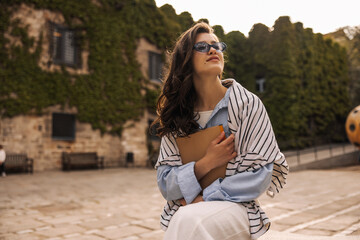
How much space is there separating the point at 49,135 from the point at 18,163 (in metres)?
1.76

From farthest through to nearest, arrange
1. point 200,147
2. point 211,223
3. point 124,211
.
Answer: point 124,211 < point 200,147 < point 211,223

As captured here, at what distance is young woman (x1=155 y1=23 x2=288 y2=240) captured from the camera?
1594 millimetres

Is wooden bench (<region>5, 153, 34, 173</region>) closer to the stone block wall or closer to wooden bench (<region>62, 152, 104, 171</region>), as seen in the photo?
the stone block wall

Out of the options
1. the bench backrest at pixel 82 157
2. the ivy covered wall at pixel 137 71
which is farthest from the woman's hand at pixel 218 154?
the bench backrest at pixel 82 157

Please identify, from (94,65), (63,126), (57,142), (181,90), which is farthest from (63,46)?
(181,90)

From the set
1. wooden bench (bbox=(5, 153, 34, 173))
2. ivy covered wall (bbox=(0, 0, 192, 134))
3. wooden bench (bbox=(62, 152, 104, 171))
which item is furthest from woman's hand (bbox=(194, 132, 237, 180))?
wooden bench (bbox=(62, 152, 104, 171))

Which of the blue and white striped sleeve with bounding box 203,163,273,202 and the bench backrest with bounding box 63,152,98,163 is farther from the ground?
the blue and white striped sleeve with bounding box 203,163,273,202

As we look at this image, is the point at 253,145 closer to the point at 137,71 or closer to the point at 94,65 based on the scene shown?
the point at 94,65

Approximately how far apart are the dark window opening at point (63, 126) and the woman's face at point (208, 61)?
12.5 meters

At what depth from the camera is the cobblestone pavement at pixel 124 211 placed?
4219mm

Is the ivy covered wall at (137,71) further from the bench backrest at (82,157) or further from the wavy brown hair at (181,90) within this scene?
the wavy brown hair at (181,90)

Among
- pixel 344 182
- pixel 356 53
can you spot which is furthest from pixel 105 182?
pixel 356 53

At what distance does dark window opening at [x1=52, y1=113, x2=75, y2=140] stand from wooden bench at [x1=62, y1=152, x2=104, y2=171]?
2.77 ft

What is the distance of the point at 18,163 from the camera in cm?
1155
